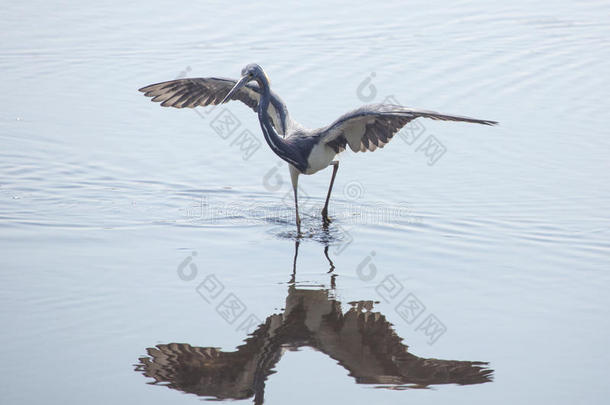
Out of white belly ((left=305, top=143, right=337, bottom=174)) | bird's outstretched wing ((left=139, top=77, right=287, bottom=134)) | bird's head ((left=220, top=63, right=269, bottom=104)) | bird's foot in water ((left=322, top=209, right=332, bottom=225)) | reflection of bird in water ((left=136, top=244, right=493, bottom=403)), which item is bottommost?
reflection of bird in water ((left=136, top=244, right=493, bottom=403))

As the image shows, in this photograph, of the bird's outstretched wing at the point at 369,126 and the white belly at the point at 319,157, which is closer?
the bird's outstretched wing at the point at 369,126

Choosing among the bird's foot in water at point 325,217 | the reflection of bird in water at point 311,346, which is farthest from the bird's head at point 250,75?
the reflection of bird in water at point 311,346

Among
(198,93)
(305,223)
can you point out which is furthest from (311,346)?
(198,93)

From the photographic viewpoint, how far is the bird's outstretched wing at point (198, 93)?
1039 centimetres

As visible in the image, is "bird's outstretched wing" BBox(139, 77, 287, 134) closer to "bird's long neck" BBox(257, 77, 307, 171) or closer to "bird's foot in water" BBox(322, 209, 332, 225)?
"bird's long neck" BBox(257, 77, 307, 171)

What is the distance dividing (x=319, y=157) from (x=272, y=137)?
1.84ft

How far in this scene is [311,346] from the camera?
6.92 metres

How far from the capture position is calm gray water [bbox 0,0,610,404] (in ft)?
21.4

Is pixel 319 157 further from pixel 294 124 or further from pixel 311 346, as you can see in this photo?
pixel 311 346

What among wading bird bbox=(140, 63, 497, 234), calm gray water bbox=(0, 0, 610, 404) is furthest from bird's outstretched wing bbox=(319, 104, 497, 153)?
calm gray water bbox=(0, 0, 610, 404)

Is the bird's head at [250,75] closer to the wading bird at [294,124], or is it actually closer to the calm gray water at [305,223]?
the wading bird at [294,124]

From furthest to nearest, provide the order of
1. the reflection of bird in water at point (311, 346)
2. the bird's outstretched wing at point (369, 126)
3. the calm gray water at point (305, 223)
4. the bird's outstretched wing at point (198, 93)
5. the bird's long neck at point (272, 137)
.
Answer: the bird's outstretched wing at point (198, 93) < the bird's long neck at point (272, 137) < the bird's outstretched wing at point (369, 126) < the calm gray water at point (305, 223) < the reflection of bird in water at point (311, 346)

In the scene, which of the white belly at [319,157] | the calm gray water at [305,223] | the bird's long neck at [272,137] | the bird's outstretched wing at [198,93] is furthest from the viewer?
the bird's outstretched wing at [198,93]

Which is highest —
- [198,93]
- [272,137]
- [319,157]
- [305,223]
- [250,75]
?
[198,93]
